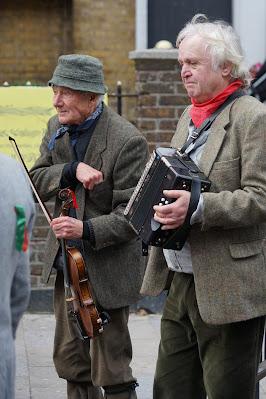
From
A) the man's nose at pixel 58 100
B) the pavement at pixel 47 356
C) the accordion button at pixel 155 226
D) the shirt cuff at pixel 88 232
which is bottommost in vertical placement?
the pavement at pixel 47 356

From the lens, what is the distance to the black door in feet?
35.6

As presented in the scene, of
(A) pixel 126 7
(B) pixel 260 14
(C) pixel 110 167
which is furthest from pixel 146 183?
(A) pixel 126 7

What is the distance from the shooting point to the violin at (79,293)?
495cm

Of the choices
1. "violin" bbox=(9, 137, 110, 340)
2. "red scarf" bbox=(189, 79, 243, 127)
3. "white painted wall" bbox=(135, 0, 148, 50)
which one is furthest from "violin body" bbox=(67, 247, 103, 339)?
"white painted wall" bbox=(135, 0, 148, 50)

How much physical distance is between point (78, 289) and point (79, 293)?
2cm

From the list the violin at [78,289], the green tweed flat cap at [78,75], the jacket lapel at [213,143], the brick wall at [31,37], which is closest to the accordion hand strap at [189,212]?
the jacket lapel at [213,143]

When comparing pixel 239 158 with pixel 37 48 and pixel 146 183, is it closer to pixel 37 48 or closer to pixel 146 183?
pixel 146 183

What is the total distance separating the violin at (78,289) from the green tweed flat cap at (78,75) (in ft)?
1.17

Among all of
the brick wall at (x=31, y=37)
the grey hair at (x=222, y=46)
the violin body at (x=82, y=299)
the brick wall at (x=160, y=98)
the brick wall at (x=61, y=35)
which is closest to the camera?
the grey hair at (x=222, y=46)

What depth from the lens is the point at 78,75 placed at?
5.10 meters

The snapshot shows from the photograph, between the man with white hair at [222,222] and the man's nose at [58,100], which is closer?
the man with white hair at [222,222]

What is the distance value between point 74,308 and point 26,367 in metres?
1.89

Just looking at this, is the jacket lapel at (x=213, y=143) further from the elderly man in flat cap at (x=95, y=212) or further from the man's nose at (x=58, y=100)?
the man's nose at (x=58, y=100)

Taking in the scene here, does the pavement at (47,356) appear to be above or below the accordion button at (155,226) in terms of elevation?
below
